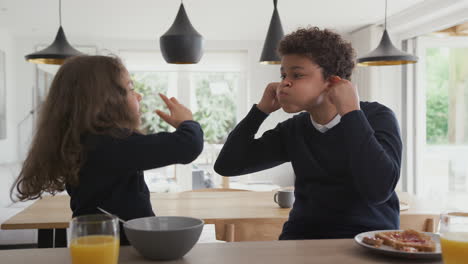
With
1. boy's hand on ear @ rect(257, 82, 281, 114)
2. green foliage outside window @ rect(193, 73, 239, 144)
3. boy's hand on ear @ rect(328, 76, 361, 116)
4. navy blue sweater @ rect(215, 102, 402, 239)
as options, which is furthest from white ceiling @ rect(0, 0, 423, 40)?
boy's hand on ear @ rect(328, 76, 361, 116)

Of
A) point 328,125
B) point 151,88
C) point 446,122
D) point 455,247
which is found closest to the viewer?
point 455,247

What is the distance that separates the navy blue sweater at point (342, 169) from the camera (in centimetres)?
130

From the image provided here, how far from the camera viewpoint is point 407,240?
3.66ft

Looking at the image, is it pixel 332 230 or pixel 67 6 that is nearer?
pixel 332 230

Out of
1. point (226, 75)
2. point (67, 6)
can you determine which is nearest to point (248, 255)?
point (67, 6)

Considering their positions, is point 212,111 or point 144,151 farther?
point 212,111

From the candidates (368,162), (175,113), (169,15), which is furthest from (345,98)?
(169,15)

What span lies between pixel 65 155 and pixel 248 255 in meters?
0.56

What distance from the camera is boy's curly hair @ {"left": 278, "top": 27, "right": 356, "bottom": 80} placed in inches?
60.2

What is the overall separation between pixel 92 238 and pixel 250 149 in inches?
33.4

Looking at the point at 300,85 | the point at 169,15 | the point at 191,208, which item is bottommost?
the point at 191,208

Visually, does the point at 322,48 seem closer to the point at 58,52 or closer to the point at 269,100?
the point at 269,100

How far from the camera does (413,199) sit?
257cm

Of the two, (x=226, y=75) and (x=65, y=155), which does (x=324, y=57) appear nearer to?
(x=65, y=155)
